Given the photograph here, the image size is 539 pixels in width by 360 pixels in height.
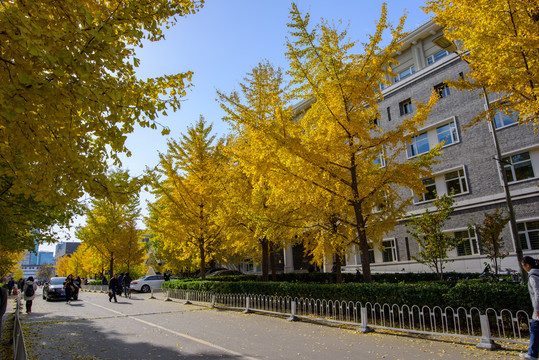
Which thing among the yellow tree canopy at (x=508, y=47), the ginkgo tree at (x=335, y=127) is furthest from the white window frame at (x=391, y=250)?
the yellow tree canopy at (x=508, y=47)

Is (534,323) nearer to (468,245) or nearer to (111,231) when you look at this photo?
(468,245)

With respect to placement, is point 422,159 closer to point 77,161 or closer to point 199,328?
point 199,328

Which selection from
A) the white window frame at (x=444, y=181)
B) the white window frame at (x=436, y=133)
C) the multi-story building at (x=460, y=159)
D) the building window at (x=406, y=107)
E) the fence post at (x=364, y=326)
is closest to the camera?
the fence post at (x=364, y=326)

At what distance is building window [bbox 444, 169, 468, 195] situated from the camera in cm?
2136

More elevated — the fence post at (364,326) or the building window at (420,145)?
the building window at (420,145)

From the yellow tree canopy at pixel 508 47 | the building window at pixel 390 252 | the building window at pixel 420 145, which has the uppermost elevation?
the building window at pixel 420 145

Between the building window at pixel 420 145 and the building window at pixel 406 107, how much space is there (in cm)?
235

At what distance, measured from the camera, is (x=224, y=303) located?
1401 cm

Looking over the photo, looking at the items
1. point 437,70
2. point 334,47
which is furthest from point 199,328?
point 437,70

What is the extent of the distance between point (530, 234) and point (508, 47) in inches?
600

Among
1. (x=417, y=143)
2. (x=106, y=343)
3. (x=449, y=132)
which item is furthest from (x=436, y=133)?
(x=106, y=343)

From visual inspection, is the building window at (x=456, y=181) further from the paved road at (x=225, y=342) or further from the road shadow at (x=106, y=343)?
the road shadow at (x=106, y=343)

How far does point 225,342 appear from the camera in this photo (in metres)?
7.44

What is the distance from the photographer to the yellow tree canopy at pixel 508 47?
728 cm
